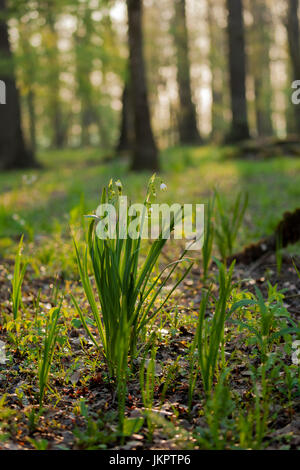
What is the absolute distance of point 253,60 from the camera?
857 inches

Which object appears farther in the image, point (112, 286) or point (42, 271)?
point (42, 271)

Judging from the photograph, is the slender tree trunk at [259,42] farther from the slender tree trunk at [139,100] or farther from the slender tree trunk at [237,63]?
the slender tree trunk at [139,100]

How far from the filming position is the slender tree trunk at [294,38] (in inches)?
547

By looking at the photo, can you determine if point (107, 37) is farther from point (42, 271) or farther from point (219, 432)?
point (219, 432)

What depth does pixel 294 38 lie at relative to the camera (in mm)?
14508

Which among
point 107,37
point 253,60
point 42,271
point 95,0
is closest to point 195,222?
point 42,271

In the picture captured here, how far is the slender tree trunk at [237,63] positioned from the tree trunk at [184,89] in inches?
161

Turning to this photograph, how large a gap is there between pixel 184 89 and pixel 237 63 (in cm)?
508

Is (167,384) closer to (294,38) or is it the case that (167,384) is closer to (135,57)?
(135,57)

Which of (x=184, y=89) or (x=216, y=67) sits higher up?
(x=216, y=67)

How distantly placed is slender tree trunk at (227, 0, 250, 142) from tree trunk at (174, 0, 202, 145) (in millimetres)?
4078

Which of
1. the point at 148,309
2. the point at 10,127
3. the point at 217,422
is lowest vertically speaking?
the point at 217,422

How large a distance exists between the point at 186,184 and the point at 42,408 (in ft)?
19.7

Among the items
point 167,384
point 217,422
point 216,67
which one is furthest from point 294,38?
point 217,422
